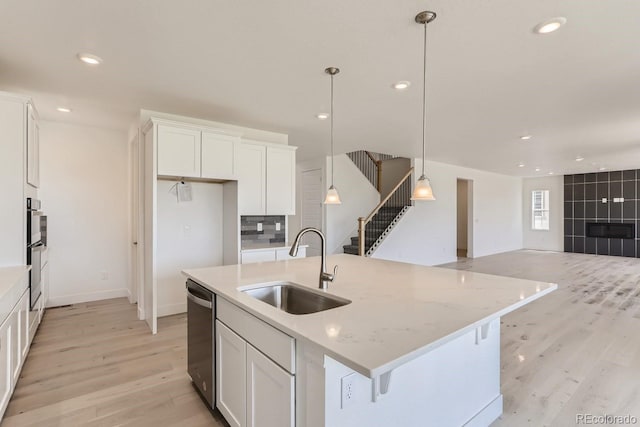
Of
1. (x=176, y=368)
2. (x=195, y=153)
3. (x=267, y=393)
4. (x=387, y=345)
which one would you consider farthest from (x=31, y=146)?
(x=387, y=345)

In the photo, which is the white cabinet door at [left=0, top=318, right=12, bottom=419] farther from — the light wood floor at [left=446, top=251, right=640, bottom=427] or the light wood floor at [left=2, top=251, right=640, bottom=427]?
the light wood floor at [left=446, top=251, right=640, bottom=427]

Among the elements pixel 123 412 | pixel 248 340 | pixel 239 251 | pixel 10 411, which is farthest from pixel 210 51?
pixel 10 411

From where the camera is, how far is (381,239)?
268 inches

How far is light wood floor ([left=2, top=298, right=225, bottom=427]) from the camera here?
213 cm

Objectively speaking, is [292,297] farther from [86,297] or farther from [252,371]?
[86,297]

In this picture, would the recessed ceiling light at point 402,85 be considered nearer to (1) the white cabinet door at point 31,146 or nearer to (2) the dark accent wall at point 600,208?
(1) the white cabinet door at point 31,146

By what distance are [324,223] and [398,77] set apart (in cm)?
435

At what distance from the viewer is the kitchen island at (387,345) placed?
1.21 m

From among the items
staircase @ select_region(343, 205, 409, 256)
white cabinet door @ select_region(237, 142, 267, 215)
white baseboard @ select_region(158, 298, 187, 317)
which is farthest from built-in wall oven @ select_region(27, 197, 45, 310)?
staircase @ select_region(343, 205, 409, 256)

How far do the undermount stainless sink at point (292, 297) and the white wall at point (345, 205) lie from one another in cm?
478

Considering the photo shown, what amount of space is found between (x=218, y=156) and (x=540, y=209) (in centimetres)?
1174

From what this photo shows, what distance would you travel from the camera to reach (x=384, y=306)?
1623mm

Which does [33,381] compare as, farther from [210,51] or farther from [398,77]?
[398,77]

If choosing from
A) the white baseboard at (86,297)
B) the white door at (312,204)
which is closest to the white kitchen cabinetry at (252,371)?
the white baseboard at (86,297)
